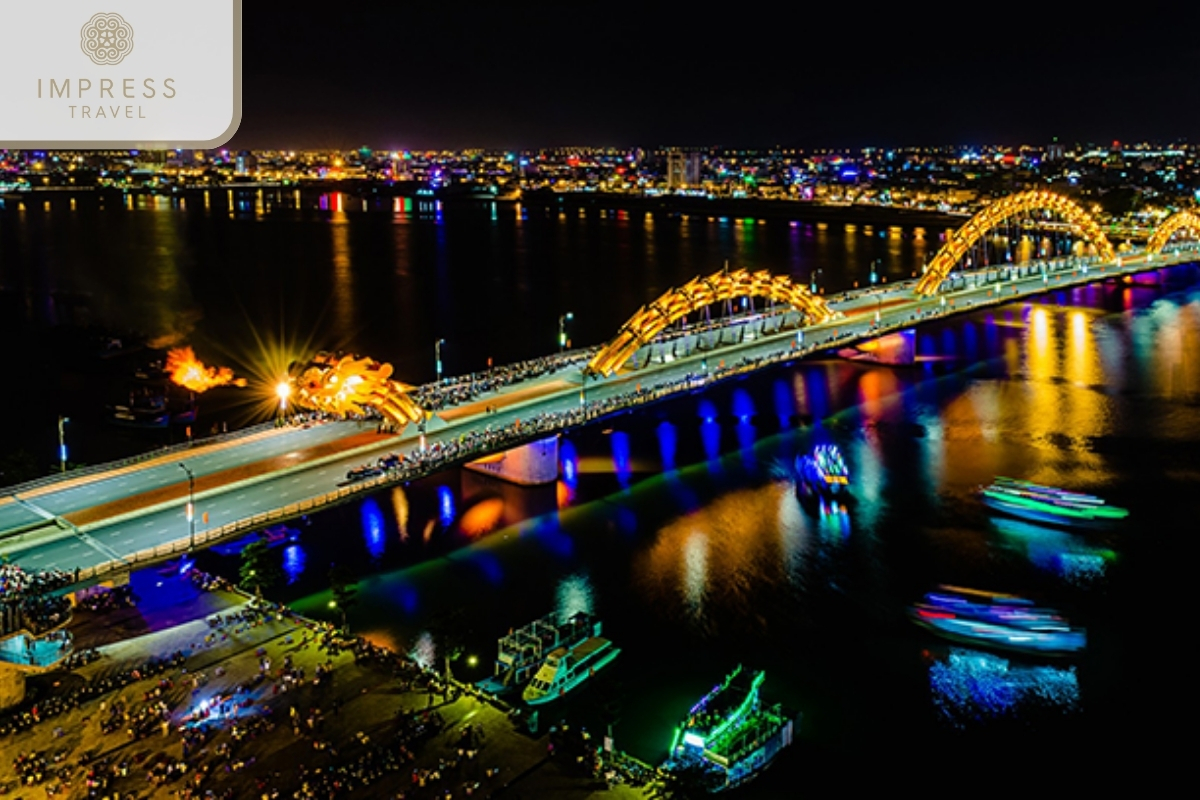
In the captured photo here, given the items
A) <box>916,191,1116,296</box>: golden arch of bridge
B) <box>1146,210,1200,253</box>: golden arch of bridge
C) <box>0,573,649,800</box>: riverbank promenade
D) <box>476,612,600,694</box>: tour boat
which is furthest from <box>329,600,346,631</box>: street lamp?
<box>1146,210,1200,253</box>: golden arch of bridge

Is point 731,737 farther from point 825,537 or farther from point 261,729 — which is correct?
point 825,537

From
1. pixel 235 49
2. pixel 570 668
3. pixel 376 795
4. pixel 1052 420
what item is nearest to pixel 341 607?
pixel 570 668

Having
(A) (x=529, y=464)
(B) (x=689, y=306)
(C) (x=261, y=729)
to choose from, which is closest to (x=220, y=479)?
(C) (x=261, y=729)

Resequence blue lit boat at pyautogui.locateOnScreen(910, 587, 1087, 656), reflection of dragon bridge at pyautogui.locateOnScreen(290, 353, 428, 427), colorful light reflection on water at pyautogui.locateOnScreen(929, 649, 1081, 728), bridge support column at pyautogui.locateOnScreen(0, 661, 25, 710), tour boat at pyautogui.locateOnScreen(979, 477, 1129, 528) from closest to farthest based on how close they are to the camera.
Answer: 1. bridge support column at pyautogui.locateOnScreen(0, 661, 25, 710)
2. colorful light reflection on water at pyautogui.locateOnScreen(929, 649, 1081, 728)
3. blue lit boat at pyautogui.locateOnScreen(910, 587, 1087, 656)
4. reflection of dragon bridge at pyautogui.locateOnScreen(290, 353, 428, 427)
5. tour boat at pyautogui.locateOnScreen(979, 477, 1129, 528)

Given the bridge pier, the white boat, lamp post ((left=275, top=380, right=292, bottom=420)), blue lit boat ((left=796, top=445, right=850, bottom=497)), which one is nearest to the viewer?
the white boat

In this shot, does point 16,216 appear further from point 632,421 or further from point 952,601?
point 952,601

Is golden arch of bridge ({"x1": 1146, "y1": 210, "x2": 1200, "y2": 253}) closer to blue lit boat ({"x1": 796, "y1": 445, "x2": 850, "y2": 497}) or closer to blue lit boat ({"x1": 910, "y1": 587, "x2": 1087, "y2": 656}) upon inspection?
blue lit boat ({"x1": 796, "y1": 445, "x2": 850, "y2": 497})
